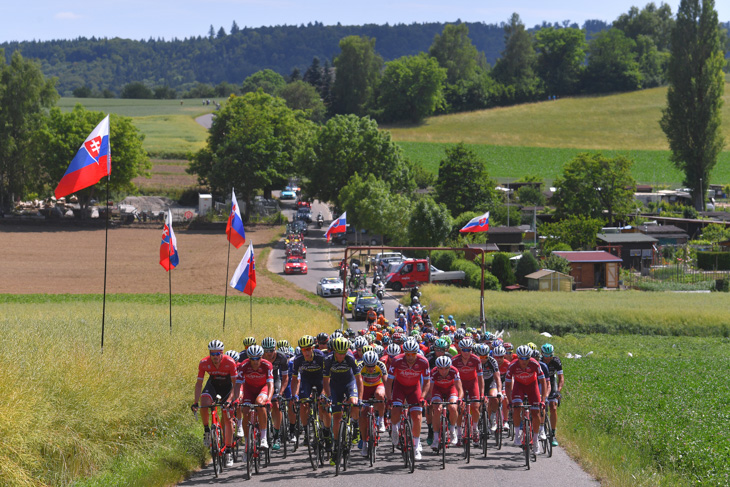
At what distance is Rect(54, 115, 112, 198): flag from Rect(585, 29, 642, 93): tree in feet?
604

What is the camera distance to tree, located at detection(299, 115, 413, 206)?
88.2 meters

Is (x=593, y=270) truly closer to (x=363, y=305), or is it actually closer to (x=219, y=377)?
(x=363, y=305)

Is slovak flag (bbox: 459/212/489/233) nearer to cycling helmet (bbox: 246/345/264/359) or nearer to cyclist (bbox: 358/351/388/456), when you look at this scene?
cyclist (bbox: 358/351/388/456)

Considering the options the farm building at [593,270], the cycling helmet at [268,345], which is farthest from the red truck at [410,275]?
the cycling helmet at [268,345]

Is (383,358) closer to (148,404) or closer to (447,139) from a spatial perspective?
(148,404)

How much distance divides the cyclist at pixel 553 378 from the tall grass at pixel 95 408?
631 centimetres

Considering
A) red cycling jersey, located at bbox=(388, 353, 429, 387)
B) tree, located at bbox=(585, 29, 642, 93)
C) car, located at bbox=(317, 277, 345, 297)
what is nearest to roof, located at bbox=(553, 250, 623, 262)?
car, located at bbox=(317, 277, 345, 297)

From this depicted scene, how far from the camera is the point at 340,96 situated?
617ft

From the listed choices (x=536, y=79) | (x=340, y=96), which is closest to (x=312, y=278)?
(x=340, y=96)

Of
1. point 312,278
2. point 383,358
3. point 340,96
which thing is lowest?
point 312,278

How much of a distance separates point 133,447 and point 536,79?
7436 inches

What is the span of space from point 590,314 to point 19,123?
7557cm

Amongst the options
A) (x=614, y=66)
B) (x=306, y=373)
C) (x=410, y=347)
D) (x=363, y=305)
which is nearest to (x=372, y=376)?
(x=410, y=347)

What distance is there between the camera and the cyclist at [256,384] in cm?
1362
